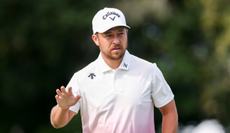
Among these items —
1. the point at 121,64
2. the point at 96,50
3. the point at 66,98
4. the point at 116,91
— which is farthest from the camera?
the point at 96,50

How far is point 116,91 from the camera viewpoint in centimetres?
263

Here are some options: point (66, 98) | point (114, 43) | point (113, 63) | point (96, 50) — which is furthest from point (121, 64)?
point (96, 50)

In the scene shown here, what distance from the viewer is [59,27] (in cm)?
965

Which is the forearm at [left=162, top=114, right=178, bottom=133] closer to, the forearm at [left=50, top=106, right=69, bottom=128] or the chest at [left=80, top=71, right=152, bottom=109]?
the chest at [left=80, top=71, right=152, bottom=109]

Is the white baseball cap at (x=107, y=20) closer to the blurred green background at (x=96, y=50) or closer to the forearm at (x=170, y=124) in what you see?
the forearm at (x=170, y=124)

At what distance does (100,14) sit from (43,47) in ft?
24.1

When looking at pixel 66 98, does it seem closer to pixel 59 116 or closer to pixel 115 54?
pixel 59 116

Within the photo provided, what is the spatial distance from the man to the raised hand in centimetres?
5

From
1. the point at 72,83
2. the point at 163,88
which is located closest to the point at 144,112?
the point at 163,88

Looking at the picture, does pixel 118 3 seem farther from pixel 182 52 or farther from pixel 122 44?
pixel 122 44

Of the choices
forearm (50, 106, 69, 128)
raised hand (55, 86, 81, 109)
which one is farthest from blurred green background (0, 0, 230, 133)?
raised hand (55, 86, 81, 109)

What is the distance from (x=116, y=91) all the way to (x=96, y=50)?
7.18 metres

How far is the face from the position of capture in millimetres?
2639

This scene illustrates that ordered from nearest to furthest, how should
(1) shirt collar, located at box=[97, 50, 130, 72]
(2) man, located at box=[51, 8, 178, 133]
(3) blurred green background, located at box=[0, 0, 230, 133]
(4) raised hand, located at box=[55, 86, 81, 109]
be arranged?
(4) raised hand, located at box=[55, 86, 81, 109] < (2) man, located at box=[51, 8, 178, 133] < (1) shirt collar, located at box=[97, 50, 130, 72] < (3) blurred green background, located at box=[0, 0, 230, 133]
